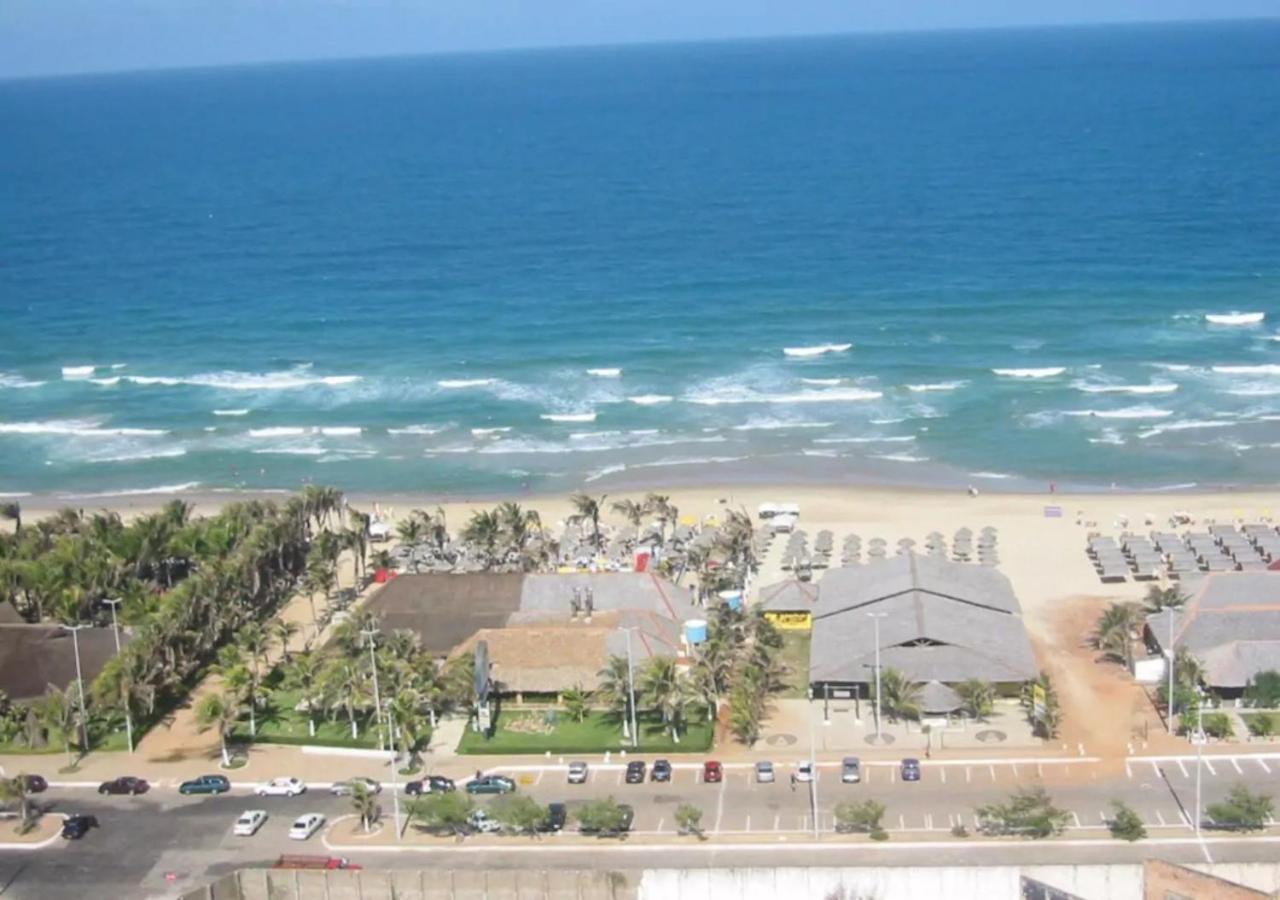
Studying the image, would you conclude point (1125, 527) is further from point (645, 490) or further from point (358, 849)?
point (358, 849)

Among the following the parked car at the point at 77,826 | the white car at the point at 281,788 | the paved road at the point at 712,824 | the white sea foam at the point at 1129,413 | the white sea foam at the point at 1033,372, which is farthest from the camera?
the white sea foam at the point at 1033,372

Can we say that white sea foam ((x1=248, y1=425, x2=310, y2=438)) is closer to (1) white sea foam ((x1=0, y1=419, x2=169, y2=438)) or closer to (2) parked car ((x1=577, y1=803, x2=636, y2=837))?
(1) white sea foam ((x1=0, y1=419, x2=169, y2=438))

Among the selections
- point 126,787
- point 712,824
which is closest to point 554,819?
point 712,824

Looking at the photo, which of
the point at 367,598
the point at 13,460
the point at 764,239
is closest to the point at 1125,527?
the point at 367,598

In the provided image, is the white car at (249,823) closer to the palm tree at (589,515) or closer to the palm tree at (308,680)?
the palm tree at (308,680)

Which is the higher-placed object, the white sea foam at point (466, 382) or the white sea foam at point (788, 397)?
the white sea foam at point (466, 382)

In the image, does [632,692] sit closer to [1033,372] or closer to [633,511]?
[633,511]

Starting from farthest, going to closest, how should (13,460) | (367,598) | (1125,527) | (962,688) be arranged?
(13,460) < (1125,527) < (367,598) < (962,688)

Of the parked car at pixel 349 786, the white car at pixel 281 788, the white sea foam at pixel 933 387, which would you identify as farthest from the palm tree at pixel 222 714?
the white sea foam at pixel 933 387
